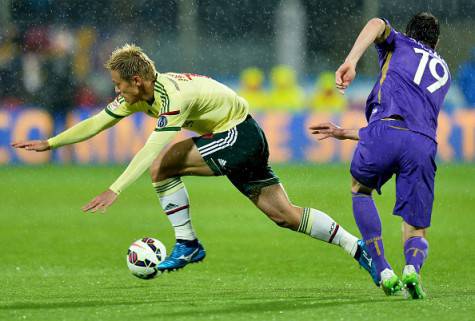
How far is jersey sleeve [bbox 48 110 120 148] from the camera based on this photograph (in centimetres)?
816

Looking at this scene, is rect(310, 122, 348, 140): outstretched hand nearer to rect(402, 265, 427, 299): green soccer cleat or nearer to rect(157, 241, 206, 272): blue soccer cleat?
rect(402, 265, 427, 299): green soccer cleat

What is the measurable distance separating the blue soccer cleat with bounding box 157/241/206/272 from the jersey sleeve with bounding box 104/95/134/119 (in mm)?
1003

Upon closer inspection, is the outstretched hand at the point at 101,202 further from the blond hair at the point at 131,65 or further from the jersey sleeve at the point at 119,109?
the jersey sleeve at the point at 119,109

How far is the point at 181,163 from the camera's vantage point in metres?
7.88

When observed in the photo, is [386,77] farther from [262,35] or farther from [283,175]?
[262,35]

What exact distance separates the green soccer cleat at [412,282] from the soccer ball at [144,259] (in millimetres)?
1877

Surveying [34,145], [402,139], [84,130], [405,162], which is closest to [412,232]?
[405,162]

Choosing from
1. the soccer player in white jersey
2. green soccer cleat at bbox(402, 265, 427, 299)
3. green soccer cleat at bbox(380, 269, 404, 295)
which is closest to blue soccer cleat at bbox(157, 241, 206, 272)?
the soccer player in white jersey

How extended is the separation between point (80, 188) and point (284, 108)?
4439mm

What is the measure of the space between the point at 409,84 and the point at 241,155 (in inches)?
53.0

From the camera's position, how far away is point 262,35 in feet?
71.0

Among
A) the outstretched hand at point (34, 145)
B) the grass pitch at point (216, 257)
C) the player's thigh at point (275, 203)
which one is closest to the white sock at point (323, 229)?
the player's thigh at point (275, 203)

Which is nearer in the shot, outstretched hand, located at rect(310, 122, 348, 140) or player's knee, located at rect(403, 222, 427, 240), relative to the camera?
player's knee, located at rect(403, 222, 427, 240)

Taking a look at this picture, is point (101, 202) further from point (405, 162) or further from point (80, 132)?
point (405, 162)
